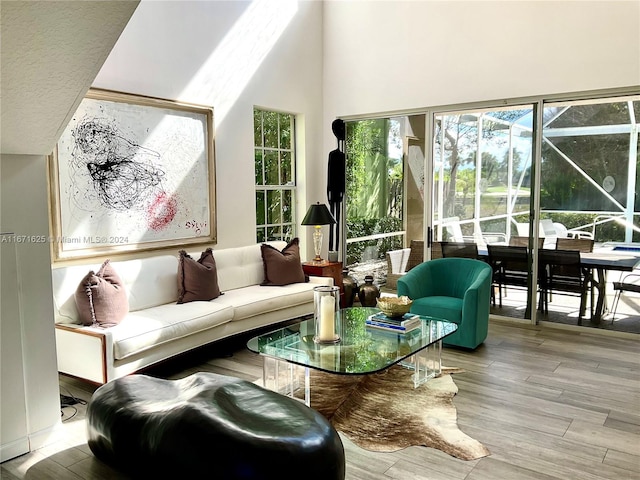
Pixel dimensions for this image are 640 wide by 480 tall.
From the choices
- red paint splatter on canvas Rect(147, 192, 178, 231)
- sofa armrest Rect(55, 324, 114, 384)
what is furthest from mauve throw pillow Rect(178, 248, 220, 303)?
sofa armrest Rect(55, 324, 114, 384)

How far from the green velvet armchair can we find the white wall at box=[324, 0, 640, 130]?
6.46ft

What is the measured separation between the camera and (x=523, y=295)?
546 centimetres

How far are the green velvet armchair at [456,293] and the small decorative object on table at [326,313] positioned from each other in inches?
55.0

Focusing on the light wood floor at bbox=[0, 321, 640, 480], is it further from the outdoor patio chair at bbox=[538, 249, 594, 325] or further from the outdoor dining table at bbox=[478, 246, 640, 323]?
the outdoor patio chair at bbox=[538, 249, 594, 325]

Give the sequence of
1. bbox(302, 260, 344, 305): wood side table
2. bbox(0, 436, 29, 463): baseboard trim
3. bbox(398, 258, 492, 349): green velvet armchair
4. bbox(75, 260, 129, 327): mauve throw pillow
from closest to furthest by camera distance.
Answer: bbox(0, 436, 29, 463): baseboard trim, bbox(75, 260, 129, 327): mauve throw pillow, bbox(398, 258, 492, 349): green velvet armchair, bbox(302, 260, 344, 305): wood side table

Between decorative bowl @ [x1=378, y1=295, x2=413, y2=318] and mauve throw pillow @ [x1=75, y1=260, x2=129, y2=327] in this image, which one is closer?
mauve throw pillow @ [x1=75, y1=260, x2=129, y2=327]

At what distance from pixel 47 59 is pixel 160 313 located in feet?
7.07

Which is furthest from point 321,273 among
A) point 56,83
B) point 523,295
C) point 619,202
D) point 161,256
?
point 56,83

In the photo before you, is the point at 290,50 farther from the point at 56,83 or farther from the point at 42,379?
the point at 42,379

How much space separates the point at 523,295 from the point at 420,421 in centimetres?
287

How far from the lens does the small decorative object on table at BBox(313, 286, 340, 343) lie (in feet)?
11.1

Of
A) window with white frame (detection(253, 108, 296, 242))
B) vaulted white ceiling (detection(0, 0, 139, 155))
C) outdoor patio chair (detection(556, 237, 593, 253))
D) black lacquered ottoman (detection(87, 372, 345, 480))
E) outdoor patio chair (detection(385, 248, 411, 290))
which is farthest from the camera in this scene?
outdoor patio chair (detection(385, 248, 411, 290))

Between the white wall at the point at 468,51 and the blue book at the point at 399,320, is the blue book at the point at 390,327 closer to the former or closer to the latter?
the blue book at the point at 399,320

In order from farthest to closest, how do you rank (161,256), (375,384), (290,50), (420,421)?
(290,50) → (161,256) → (375,384) → (420,421)
